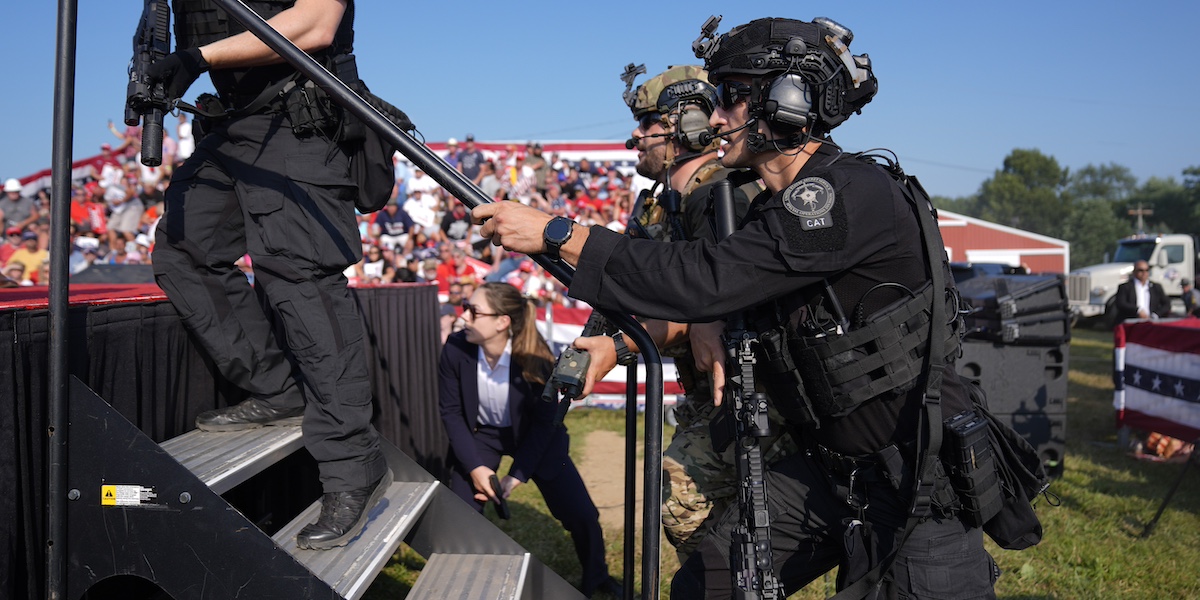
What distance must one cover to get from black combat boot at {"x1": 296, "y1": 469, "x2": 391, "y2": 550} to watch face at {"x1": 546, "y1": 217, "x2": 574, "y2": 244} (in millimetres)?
1289

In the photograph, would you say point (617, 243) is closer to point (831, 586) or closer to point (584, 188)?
point (831, 586)

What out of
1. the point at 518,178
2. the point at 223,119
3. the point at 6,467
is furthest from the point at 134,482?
the point at 518,178

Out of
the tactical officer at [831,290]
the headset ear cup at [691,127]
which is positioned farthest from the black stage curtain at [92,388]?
the headset ear cup at [691,127]

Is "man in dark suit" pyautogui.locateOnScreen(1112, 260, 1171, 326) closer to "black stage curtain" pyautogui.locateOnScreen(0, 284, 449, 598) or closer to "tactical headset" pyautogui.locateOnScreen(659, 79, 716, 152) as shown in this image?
"tactical headset" pyautogui.locateOnScreen(659, 79, 716, 152)

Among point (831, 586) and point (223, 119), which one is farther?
point (831, 586)

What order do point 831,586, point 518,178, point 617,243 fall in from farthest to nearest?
point 518,178, point 831,586, point 617,243

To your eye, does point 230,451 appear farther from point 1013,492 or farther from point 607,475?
point 607,475

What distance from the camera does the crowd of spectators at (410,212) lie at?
14.7 metres

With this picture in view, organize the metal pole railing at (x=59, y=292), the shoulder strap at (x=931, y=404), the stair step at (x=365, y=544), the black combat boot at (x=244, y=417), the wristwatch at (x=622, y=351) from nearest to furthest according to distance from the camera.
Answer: the metal pole railing at (x=59, y=292), the shoulder strap at (x=931, y=404), the stair step at (x=365, y=544), the wristwatch at (x=622, y=351), the black combat boot at (x=244, y=417)

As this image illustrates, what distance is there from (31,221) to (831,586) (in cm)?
1663

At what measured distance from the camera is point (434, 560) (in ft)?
11.9

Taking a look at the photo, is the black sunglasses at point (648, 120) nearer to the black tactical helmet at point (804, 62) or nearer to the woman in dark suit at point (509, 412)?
the woman in dark suit at point (509, 412)

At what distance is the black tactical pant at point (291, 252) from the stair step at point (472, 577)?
47 cm

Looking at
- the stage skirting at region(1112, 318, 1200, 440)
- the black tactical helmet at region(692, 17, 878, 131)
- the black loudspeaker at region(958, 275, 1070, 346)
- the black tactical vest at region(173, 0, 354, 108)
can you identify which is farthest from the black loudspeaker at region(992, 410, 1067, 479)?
the black tactical vest at region(173, 0, 354, 108)
